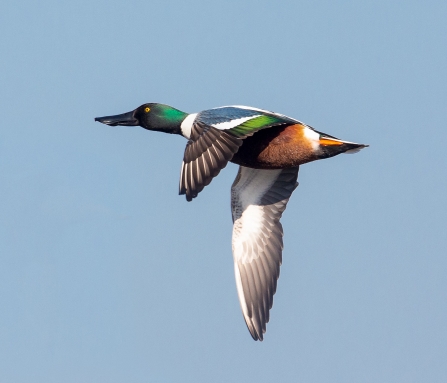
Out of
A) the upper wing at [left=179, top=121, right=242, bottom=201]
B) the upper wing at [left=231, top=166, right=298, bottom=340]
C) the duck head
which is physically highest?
the duck head

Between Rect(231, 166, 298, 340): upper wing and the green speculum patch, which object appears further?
Rect(231, 166, 298, 340): upper wing

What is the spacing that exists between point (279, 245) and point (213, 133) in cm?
287

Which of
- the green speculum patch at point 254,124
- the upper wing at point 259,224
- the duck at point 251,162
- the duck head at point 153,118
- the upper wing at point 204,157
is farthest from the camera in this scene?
the upper wing at point 259,224

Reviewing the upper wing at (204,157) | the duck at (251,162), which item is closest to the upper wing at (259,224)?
the duck at (251,162)

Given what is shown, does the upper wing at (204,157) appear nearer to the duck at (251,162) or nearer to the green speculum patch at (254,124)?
the duck at (251,162)

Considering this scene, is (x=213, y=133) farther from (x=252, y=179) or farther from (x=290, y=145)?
(x=252, y=179)

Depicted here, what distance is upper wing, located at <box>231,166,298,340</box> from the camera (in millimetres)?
13312

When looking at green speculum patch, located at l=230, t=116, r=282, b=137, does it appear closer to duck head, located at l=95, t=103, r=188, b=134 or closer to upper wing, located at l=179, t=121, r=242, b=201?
upper wing, located at l=179, t=121, r=242, b=201

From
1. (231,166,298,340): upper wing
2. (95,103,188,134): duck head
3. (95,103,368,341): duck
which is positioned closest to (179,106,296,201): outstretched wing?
(95,103,368,341): duck

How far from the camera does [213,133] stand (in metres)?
11.2

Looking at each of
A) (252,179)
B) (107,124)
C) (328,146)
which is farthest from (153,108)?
(328,146)

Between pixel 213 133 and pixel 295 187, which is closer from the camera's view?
pixel 213 133

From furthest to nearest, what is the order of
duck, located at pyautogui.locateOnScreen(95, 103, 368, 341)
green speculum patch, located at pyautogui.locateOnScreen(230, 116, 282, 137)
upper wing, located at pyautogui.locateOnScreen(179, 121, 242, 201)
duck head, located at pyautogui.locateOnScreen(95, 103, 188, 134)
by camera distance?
duck head, located at pyautogui.locateOnScreen(95, 103, 188, 134) < green speculum patch, located at pyautogui.locateOnScreen(230, 116, 282, 137) < duck, located at pyautogui.locateOnScreen(95, 103, 368, 341) < upper wing, located at pyautogui.locateOnScreen(179, 121, 242, 201)

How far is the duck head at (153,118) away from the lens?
13.1 m
